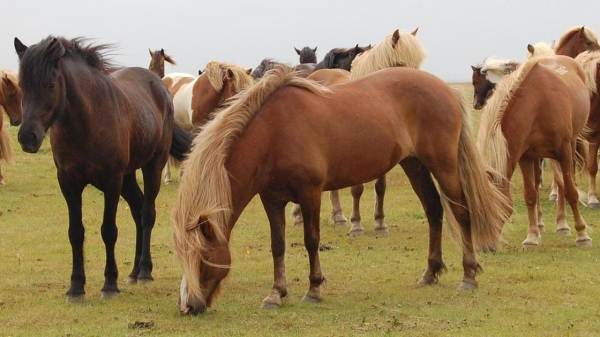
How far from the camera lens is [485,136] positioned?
9641 mm

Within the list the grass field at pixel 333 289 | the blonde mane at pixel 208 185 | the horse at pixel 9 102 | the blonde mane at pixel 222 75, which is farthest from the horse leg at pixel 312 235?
the horse at pixel 9 102

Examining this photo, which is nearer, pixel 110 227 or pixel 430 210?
pixel 110 227

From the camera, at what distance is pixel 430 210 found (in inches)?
316

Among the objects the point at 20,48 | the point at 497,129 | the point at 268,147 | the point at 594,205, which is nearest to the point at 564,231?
the point at 497,129

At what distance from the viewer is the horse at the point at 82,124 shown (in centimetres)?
661

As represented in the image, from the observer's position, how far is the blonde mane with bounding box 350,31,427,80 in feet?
36.7

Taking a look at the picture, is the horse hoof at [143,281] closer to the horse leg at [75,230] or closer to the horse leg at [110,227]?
the horse leg at [110,227]

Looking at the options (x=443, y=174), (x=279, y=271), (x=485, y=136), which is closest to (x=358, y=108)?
(x=443, y=174)

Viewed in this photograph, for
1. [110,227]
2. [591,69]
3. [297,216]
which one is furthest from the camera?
[591,69]

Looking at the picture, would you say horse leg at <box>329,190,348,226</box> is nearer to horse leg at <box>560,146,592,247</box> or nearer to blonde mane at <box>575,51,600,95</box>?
horse leg at <box>560,146,592,247</box>

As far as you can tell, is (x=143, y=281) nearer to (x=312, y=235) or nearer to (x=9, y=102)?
(x=312, y=235)

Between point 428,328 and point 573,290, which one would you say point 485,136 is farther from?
point 428,328

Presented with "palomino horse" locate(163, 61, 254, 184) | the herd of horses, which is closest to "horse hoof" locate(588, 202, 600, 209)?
the herd of horses

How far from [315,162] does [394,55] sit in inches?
187
